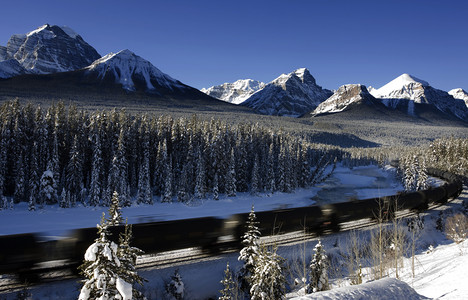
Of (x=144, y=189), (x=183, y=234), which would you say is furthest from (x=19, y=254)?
(x=144, y=189)

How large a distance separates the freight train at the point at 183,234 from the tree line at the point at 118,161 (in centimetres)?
2846

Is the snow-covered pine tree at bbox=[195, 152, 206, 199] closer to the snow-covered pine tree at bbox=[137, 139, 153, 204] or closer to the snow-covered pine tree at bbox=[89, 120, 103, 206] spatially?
the snow-covered pine tree at bbox=[137, 139, 153, 204]

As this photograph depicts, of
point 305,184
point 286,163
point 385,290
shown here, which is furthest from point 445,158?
point 385,290

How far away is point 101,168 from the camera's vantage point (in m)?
37.7

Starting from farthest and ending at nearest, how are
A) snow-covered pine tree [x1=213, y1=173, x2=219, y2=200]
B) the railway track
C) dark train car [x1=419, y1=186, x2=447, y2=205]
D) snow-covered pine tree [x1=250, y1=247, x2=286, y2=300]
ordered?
snow-covered pine tree [x1=213, y1=173, x2=219, y2=200], dark train car [x1=419, y1=186, x2=447, y2=205], the railway track, snow-covered pine tree [x1=250, y1=247, x2=286, y2=300]

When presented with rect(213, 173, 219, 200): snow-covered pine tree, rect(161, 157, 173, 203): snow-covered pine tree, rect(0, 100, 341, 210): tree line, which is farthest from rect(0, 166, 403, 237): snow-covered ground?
rect(0, 100, 341, 210): tree line

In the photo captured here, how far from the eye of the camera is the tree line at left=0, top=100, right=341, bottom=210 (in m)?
33.9

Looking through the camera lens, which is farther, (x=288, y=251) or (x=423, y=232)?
(x=423, y=232)

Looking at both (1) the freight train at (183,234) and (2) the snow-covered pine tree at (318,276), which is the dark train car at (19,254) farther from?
(2) the snow-covered pine tree at (318,276)

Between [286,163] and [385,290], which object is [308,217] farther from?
[286,163]

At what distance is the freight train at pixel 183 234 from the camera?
7314 millimetres

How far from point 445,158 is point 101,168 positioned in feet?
292

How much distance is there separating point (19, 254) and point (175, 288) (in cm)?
443

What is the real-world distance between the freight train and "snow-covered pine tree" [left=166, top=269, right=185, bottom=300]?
3.81ft
